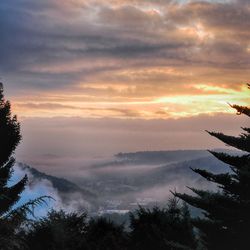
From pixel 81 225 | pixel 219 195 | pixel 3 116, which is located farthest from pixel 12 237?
pixel 81 225

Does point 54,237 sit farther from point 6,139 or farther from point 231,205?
point 231,205

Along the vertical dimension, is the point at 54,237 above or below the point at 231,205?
below

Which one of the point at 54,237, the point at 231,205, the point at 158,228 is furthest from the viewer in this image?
the point at 54,237

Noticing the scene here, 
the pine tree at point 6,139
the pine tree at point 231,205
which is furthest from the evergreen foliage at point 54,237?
the pine tree at point 231,205

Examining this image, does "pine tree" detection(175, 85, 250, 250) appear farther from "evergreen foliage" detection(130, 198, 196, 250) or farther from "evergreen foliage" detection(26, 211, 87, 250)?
"evergreen foliage" detection(26, 211, 87, 250)

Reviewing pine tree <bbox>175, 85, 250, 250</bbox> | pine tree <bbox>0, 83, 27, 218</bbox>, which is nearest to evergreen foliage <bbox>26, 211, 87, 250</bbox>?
pine tree <bbox>0, 83, 27, 218</bbox>

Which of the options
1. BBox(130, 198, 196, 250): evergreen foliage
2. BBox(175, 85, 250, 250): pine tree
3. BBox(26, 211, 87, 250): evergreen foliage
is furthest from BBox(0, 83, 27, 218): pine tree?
BBox(175, 85, 250, 250): pine tree

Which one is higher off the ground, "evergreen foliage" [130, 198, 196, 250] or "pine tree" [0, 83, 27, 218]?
"pine tree" [0, 83, 27, 218]

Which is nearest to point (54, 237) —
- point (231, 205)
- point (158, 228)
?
point (158, 228)

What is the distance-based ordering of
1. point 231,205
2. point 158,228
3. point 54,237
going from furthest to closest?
point 54,237, point 158,228, point 231,205

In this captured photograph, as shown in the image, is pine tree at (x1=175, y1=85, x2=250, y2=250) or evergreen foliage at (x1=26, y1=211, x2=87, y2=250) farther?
evergreen foliage at (x1=26, y1=211, x2=87, y2=250)

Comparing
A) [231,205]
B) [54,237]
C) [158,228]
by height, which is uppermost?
[231,205]

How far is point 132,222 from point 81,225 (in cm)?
735

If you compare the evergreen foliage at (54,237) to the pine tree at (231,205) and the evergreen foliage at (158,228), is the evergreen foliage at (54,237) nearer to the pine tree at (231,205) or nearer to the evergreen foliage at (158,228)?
the evergreen foliage at (158,228)
